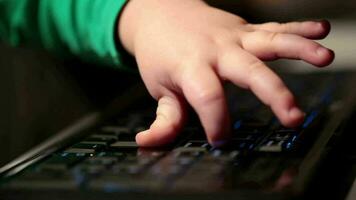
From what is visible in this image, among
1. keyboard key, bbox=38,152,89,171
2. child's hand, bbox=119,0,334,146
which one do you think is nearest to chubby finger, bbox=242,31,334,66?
child's hand, bbox=119,0,334,146

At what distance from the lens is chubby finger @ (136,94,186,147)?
1.51 ft

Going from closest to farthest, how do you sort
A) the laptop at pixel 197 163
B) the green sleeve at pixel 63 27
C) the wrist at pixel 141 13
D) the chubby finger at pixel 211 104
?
the laptop at pixel 197 163
the chubby finger at pixel 211 104
the wrist at pixel 141 13
the green sleeve at pixel 63 27

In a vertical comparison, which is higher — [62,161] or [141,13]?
[141,13]

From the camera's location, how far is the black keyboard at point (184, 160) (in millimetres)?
347

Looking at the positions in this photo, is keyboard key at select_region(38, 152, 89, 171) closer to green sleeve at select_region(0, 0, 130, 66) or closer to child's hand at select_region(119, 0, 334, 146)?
child's hand at select_region(119, 0, 334, 146)

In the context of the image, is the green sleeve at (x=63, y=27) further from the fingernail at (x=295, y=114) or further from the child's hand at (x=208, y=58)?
the fingernail at (x=295, y=114)

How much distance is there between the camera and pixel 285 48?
471 millimetres

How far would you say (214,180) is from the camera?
0.34 metres

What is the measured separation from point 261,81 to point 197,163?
0.08m

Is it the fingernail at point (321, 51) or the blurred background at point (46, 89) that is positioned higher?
the blurred background at point (46, 89)

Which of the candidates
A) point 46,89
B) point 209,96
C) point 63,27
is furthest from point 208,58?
point 46,89

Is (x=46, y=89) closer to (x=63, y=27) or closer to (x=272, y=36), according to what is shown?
(x=63, y=27)

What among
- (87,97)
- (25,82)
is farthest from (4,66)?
(87,97)

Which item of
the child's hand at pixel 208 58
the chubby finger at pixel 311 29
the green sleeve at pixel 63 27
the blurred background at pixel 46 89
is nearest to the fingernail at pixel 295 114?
the child's hand at pixel 208 58
